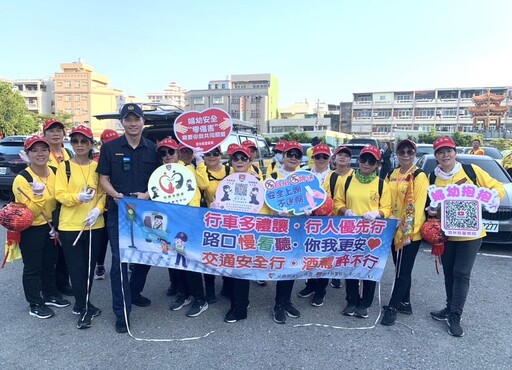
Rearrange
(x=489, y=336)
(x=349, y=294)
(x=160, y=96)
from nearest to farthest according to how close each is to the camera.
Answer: (x=489, y=336) < (x=349, y=294) < (x=160, y=96)

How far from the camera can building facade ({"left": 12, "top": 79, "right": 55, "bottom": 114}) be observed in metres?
72.7

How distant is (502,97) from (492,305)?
5966 cm

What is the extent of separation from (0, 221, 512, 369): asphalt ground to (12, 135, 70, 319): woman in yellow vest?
0.85 feet

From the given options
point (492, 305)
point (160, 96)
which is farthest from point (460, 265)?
point (160, 96)

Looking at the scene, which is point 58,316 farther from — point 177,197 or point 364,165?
point 364,165

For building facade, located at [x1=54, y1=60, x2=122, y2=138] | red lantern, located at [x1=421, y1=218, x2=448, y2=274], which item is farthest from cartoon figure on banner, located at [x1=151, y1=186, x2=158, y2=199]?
building facade, located at [x1=54, y1=60, x2=122, y2=138]

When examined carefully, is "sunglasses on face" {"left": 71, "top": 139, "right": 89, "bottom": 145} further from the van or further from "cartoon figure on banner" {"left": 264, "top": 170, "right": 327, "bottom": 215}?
the van

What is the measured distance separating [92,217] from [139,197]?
0.47 meters

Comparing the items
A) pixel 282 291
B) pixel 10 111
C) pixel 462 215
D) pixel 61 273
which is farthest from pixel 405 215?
pixel 10 111

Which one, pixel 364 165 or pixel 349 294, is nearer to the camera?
pixel 364 165

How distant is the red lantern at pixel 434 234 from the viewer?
3.35 m

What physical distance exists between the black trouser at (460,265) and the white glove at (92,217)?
11.2 feet

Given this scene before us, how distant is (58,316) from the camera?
3.61m

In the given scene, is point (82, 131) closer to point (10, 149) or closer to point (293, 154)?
point (293, 154)
